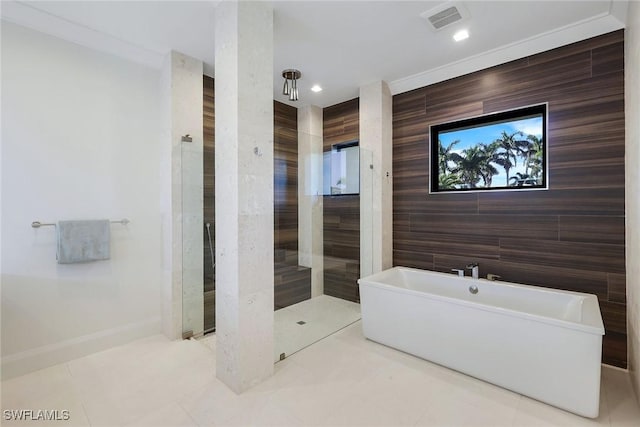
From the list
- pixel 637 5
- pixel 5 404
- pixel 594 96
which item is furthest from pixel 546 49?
pixel 5 404

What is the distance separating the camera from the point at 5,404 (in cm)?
184

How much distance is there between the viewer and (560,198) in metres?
2.47

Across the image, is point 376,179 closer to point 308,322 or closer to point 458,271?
point 458,271

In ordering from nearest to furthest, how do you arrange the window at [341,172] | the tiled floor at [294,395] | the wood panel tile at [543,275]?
the tiled floor at [294,395]
the wood panel tile at [543,275]
the window at [341,172]

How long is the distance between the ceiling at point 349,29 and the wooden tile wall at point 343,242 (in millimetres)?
1158

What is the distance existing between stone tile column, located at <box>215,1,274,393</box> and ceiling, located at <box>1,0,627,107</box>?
321 mm

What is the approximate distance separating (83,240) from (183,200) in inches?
31.9

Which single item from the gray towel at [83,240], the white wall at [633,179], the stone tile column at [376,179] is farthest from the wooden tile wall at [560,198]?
the gray towel at [83,240]

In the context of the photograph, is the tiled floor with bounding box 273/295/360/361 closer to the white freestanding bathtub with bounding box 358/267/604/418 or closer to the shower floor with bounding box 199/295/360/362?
the shower floor with bounding box 199/295/360/362

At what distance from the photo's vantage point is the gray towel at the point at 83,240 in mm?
2285

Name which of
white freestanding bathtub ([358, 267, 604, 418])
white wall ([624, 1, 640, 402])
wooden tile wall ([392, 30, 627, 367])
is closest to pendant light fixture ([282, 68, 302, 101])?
wooden tile wall ([392, 30, 627, 367])

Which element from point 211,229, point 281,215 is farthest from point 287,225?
point 211,229

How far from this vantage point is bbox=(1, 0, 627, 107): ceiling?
82.4 inches

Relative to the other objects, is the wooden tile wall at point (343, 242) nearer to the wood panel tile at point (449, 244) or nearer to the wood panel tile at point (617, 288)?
the wood panel tile at point (449, 244)
